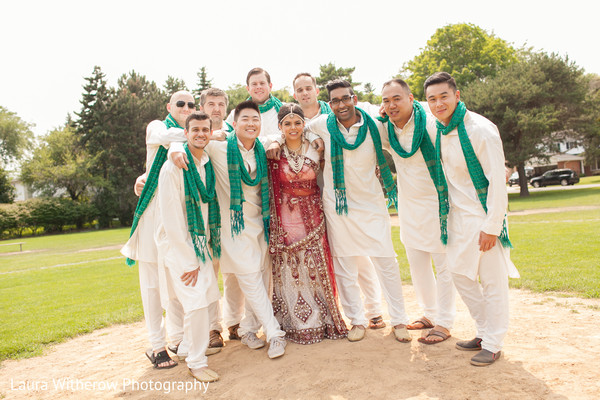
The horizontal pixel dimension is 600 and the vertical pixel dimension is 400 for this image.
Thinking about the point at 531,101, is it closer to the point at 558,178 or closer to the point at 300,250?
the point at 558,178

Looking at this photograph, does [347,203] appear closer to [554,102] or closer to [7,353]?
[7,353]

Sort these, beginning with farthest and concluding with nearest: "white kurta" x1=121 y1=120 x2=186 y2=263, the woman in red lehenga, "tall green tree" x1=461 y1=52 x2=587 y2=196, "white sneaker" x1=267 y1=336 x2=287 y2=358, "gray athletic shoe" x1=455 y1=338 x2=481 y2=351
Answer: "tall green tree" x1=461 y1=52 x2=587 y2=196
the woman in red lehenga
"white kurta" x1=121 y1=120 x2=186 y2=263
"white sneaker" x1=267 y1=336 x2=287 y2=358
"gray athletic shoe" x1=455 y1=338 x2=481 y2=351

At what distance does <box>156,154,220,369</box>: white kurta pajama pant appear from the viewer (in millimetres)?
3941

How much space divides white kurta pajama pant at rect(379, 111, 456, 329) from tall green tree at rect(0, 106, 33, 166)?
175 ft

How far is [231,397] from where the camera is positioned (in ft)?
11.6

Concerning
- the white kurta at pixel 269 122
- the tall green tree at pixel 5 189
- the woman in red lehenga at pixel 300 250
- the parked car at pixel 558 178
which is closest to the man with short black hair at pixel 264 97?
A: the white kurta at pixel 269 122

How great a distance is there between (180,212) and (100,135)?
121 ft

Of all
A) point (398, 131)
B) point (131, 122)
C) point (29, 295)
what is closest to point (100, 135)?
point (131, 122)

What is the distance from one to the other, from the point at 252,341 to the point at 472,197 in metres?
2.75

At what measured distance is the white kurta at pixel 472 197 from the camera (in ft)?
12.1

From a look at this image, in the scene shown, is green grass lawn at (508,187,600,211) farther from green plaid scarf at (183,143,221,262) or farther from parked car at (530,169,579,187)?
green plaid scarf at (183,143,221,262)

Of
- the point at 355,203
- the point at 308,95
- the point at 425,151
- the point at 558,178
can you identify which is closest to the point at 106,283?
the point at 308,95

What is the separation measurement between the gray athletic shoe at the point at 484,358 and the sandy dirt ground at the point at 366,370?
52 millimetres

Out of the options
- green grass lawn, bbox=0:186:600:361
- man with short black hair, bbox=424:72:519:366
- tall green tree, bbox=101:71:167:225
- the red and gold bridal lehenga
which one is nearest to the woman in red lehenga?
the red and gold bridal lehenga
